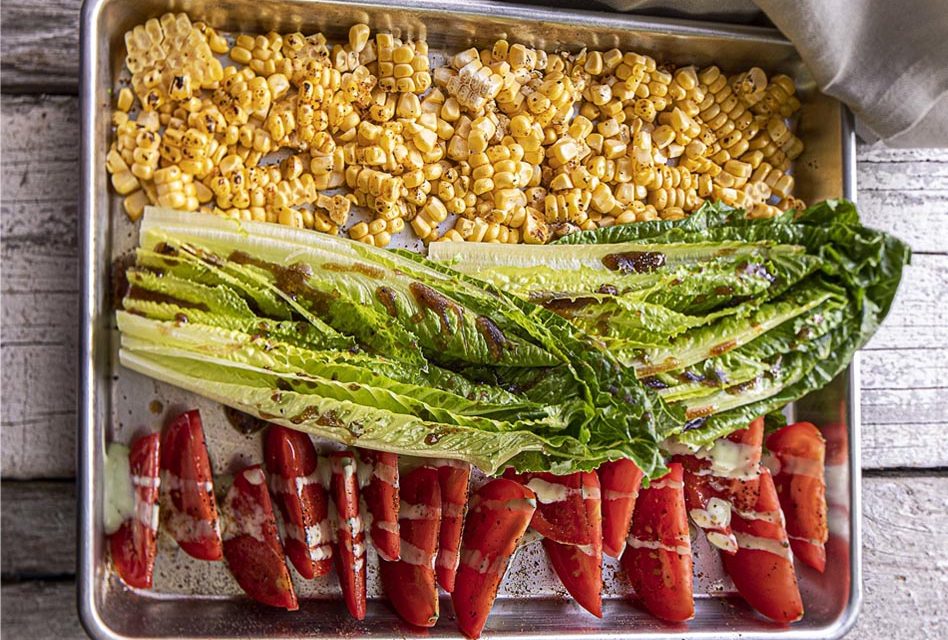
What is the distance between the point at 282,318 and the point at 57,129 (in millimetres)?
793

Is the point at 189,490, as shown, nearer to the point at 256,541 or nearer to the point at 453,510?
the point at 256,541

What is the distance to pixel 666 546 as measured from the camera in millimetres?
2092

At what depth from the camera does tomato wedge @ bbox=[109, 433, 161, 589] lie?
6.37ft

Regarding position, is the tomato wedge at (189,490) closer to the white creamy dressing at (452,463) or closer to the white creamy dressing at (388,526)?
the white creamy dressing at (388,526)

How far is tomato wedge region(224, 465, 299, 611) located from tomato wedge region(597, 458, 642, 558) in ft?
2.63

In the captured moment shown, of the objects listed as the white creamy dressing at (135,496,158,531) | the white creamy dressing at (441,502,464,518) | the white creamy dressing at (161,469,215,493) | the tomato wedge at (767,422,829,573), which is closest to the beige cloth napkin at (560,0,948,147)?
the tomato wedge at (767,422,829,573)

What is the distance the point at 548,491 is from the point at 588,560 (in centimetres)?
20

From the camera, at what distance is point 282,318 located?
1.94 meters

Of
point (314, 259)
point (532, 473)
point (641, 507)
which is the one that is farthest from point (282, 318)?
point (641, 507)

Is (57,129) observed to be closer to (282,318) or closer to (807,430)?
(282,318)

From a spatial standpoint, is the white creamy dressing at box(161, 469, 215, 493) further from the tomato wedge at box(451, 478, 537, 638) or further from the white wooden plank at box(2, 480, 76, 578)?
the tomato wedge at box(451, 478, 537, 638)

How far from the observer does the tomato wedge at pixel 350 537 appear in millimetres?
1988

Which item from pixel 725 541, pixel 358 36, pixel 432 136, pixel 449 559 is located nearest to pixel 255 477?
pixel 449 559

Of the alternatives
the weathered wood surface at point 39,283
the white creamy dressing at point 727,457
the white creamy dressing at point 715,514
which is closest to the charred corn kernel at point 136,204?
the weathered wood surface at point 39,283
